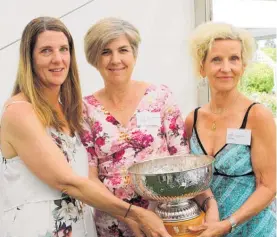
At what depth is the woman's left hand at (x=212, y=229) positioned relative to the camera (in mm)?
1206

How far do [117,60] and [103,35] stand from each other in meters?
0.10

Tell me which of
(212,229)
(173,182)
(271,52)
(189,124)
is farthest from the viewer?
(271,52)

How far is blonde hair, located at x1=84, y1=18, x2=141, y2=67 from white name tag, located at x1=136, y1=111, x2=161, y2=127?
245 millimetres

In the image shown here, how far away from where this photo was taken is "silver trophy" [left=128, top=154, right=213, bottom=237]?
3.70ft

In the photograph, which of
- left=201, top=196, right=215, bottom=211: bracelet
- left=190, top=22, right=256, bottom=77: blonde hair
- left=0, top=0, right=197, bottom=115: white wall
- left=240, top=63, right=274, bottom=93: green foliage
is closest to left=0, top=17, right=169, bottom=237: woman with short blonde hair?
left=201, top=196, right=215, bottom=211: bracelet

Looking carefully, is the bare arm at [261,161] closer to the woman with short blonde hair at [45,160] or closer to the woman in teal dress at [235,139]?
the woman in teal dress at [235,139]

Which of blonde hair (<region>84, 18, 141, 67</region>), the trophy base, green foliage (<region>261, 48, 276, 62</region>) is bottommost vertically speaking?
the trophy base

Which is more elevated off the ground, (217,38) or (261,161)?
(217,38)

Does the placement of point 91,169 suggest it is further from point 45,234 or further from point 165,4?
point 165,4

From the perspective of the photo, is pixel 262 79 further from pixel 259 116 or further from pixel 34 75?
pixel 34 75

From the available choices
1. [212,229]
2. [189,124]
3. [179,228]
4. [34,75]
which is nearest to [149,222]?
[179,228]

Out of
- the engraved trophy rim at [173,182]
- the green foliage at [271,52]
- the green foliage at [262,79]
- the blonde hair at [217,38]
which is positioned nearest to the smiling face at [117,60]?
the blonde hair at [217,38]

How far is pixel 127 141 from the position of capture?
1369mm

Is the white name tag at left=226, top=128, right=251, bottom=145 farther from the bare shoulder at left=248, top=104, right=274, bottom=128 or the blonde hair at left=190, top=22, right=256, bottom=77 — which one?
the blonde hair at left=190, top=22, right=256, bottom=77
